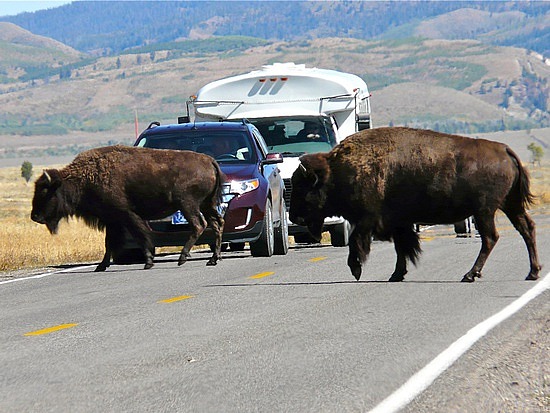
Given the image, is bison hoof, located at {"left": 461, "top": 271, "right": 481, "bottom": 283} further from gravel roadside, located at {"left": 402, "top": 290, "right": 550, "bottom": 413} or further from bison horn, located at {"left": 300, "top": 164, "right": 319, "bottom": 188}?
gravel roadside, located at {"left": 402, "top": 290, "right": 550, "bottom": 413}

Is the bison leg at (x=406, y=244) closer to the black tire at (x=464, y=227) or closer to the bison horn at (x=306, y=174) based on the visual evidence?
the bison horn at (x=306, y=174)

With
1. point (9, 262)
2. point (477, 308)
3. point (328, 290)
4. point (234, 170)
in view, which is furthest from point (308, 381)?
point (9, 262)

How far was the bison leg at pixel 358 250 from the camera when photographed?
43.6 ft

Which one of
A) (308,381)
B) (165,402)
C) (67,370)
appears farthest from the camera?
(67,370)

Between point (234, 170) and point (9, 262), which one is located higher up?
point (234, 170)

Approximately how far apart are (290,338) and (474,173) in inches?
195

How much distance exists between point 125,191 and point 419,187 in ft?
14.7

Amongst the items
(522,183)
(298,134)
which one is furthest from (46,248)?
(522,183)

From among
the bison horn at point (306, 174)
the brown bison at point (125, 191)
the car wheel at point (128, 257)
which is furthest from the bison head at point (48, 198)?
the bison horn at point (306, 174)

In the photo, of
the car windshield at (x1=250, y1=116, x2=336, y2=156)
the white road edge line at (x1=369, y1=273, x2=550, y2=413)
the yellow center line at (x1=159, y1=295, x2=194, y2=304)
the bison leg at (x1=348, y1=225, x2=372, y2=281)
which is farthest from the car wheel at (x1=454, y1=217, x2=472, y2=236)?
the white road edge line at (x1=369, y1=273, x2=550, y2=413)

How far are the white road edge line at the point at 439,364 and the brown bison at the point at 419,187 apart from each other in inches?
89.3

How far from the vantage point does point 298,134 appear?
22.9 m

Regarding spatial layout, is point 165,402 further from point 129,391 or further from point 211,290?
point 211,290

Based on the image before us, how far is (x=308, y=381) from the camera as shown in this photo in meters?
7.29
